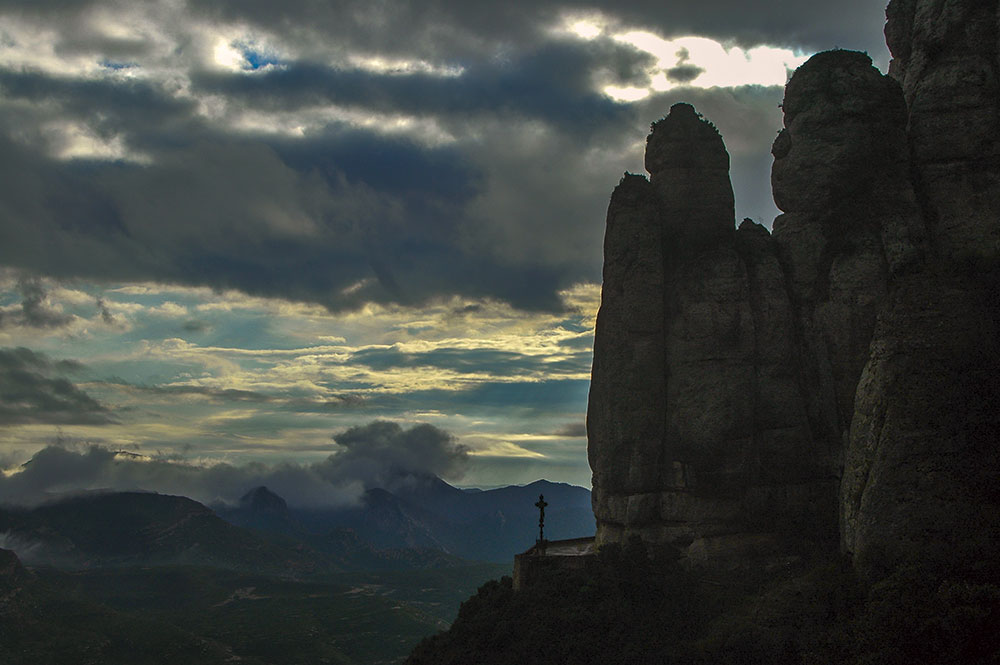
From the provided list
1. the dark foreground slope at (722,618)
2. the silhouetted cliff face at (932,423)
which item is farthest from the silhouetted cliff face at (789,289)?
the silhouetted cliff face at (932,423)

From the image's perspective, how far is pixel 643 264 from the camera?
7062 centimetres

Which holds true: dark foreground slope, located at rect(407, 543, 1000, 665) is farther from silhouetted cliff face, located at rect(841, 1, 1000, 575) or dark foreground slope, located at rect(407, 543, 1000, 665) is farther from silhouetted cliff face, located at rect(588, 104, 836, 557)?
silhouetted cliff face, located at rect(588, 104, 836, 557)

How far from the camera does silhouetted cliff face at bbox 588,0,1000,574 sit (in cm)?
6362

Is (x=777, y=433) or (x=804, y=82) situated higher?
(x=804, y=82)

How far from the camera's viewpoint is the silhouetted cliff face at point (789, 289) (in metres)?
63.6

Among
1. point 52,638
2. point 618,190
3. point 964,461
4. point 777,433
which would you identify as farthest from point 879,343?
point 52,638

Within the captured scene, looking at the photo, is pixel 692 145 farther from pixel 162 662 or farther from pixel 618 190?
pixel 162 662

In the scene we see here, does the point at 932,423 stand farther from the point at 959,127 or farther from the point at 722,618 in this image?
the point at 959,127

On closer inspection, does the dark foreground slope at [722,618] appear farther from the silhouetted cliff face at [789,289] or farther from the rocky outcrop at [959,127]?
the rocky outcrop at [959,127]

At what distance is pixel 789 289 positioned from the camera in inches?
2717

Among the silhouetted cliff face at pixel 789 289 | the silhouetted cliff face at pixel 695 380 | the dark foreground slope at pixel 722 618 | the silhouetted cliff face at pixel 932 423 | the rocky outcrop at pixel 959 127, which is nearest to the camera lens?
the dark foreground slope at pixel 722 618

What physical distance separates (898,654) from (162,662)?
163 m

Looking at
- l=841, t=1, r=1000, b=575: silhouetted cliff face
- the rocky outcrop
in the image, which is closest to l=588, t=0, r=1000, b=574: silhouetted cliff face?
the rocky outcrop

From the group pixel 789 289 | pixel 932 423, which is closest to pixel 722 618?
pixel 932 423
